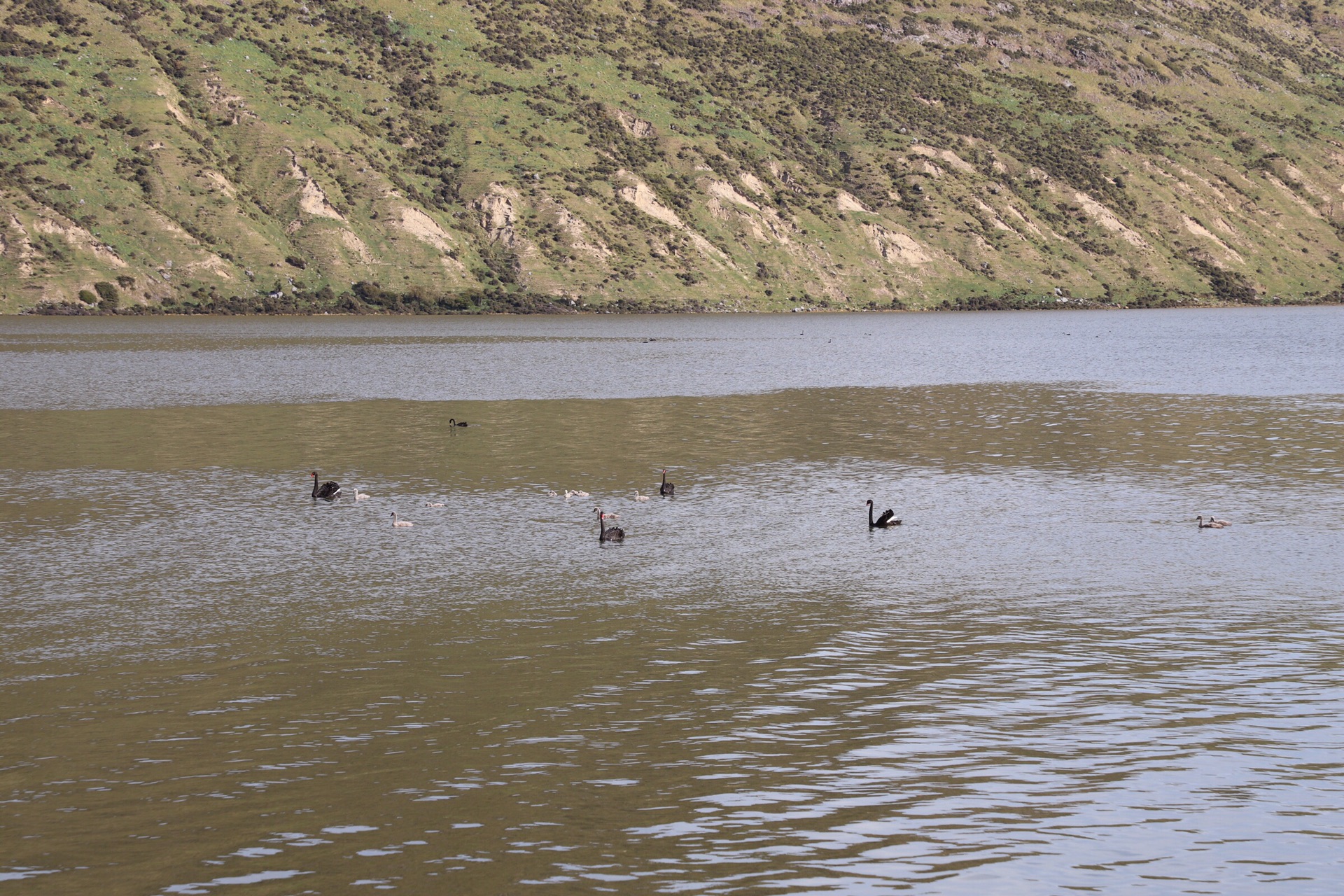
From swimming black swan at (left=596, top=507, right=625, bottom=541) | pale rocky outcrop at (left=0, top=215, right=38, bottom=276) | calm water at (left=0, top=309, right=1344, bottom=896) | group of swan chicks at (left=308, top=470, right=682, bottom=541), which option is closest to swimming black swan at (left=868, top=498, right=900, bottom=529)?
group of swan chicks at (left=308, top=470, right=682, bottom=541)

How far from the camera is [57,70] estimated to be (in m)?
197

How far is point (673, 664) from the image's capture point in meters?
23.8

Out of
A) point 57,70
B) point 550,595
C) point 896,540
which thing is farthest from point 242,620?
point 57,70

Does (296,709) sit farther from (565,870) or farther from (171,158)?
(171,158)

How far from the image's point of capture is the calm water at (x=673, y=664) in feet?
51.8

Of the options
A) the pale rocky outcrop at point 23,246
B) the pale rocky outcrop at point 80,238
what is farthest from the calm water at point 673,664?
the pale rocky outcrop at point 80,238

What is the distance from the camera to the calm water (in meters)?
15.8

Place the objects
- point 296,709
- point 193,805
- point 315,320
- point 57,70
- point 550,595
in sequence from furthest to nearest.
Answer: point 57,70
point 315,320
point 550,595
point 296,709
point 193,805

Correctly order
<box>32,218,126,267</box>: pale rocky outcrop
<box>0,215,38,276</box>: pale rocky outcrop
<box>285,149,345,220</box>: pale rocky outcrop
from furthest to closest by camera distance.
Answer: <box>285,149,345,220</box>: pale rocky outcrop, <box>32,218,126,267</box>: pale rocky outcrop, <box>0,215,38,276</box>: pale rocky outcrop

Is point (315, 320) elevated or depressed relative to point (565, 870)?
elevated

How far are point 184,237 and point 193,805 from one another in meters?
179

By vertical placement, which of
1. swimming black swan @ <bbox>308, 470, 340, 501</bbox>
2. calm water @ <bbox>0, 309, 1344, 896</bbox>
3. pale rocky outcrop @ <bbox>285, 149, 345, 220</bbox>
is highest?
pale rocky outcrop @ <bbox>285, 149, 345, 220</bbox>

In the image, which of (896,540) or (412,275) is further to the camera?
(412,275)

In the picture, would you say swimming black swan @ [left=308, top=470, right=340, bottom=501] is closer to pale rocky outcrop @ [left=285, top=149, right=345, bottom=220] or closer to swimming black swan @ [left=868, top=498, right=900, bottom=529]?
swimming black swan @ [left=868, top=498, right=900, bottom=529]
